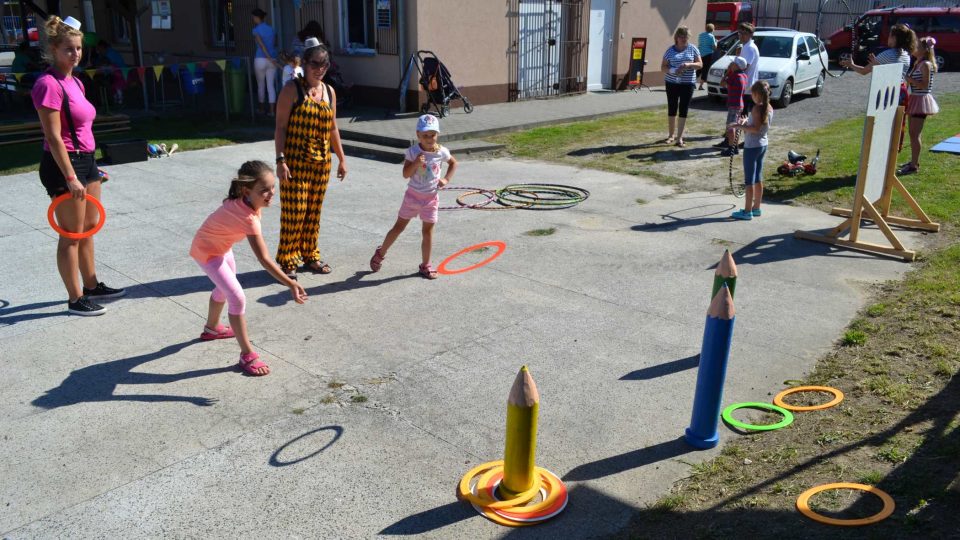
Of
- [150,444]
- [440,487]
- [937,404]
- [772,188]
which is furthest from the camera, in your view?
[772,188]

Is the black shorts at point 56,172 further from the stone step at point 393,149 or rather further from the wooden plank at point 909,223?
the wooden plank at point 909,223

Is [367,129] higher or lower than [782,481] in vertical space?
higher

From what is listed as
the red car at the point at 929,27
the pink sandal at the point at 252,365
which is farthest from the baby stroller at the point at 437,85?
the red car at the point at 929,27

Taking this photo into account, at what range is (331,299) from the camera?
6.43m

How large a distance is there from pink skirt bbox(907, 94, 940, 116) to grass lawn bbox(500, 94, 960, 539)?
3712 millimetres

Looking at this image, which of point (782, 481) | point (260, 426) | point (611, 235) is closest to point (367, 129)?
point (611, 235)

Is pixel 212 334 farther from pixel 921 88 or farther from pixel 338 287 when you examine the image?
pixel 921 88

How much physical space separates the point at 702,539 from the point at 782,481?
0.72 meters

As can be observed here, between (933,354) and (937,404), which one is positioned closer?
(937,404)

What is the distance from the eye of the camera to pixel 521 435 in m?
3.61

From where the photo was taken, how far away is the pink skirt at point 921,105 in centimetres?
1036

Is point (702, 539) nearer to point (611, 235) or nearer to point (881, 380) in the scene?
point (881, 380)

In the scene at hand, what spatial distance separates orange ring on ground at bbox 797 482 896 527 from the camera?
360cm

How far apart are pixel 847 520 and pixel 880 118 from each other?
536 cm
